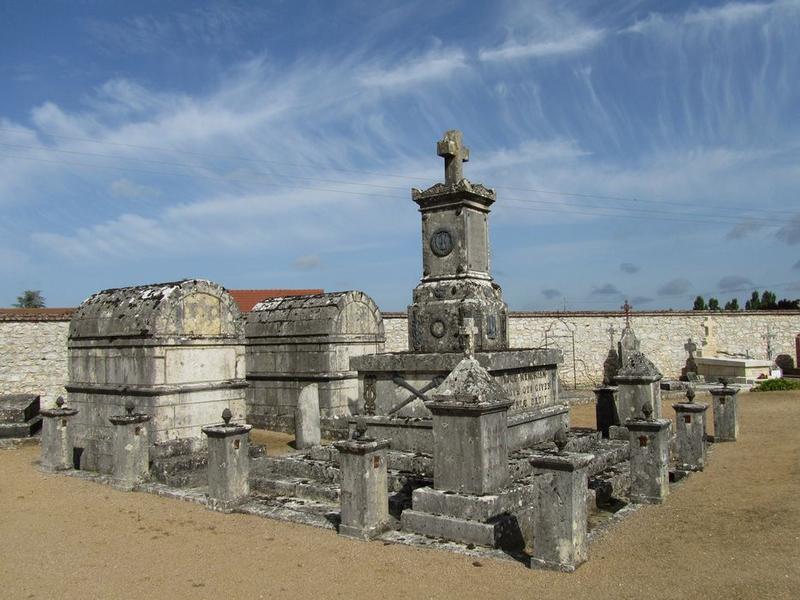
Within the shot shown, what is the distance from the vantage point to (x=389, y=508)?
757cm

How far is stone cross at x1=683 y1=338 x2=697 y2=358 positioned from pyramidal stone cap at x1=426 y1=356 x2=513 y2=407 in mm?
23408

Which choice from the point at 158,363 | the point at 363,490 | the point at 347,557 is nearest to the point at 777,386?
the point at 363,490

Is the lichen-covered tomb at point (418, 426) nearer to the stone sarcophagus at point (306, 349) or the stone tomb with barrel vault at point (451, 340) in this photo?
the stone tomb with barrel vault at point (451, 340)

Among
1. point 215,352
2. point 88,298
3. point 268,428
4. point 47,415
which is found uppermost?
point 88,298

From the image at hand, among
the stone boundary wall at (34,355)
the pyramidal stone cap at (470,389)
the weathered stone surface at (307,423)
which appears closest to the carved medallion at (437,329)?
the weathered stone surface at (307,423)

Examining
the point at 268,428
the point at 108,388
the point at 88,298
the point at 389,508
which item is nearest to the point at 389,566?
the point at 389,508

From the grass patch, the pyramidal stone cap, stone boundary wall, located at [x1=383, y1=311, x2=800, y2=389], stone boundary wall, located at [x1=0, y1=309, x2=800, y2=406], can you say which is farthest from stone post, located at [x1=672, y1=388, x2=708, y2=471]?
stone boundary wall, located at [x1=383, y1=311, x2=800, y2=389]

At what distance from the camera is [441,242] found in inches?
420

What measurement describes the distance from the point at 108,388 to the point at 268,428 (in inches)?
199

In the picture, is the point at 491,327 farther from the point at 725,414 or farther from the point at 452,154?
the point at 725,414

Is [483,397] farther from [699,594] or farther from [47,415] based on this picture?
[47,415]

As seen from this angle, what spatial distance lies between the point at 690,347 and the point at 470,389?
78.2 feet

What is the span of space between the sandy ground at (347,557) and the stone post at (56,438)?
1.94 meters

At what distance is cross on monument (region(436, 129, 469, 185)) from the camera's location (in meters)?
10.8
